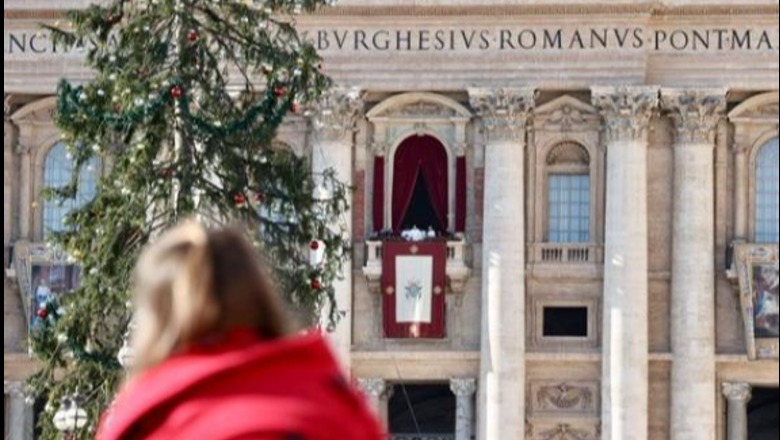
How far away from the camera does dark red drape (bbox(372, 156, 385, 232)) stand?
5338 cm

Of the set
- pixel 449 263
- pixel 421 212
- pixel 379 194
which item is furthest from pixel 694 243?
pixel 379 194

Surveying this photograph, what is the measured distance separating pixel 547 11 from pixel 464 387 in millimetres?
6808

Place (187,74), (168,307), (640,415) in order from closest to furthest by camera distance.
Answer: (168,307) → (187,74) → (640,415)

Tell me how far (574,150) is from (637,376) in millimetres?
4181

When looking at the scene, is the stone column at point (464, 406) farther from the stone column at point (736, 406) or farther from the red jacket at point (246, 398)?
the red jacket at point (246, 398)

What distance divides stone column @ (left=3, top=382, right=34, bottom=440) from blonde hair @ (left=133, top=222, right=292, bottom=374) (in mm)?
46487

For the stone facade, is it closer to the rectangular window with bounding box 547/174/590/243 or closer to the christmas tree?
the rectangular window with bounding box 547/174/590/243

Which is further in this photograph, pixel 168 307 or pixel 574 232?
pixel 574 232

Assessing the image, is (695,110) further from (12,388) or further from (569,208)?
(12,388)

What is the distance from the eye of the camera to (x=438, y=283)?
53250 mm

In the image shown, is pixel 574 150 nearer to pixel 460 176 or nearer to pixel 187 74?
pixel 460 176

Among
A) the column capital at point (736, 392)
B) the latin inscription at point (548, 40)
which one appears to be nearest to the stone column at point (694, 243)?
the column capital at point (736, 392)

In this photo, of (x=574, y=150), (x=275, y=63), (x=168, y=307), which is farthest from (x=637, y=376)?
(x=168, y=307)

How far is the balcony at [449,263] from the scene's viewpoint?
53250mm
